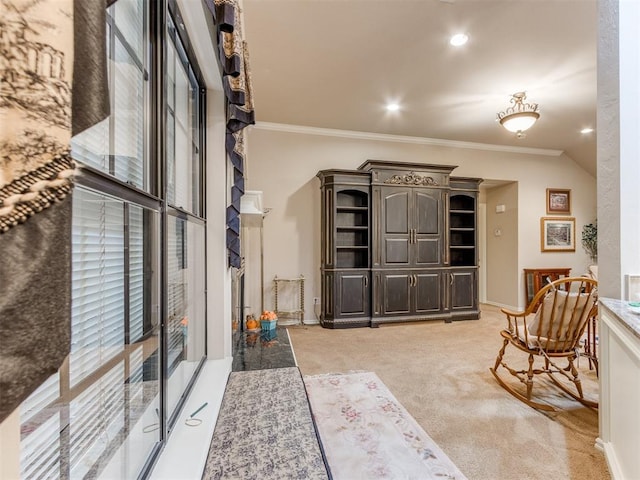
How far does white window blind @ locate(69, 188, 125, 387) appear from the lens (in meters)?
0.69

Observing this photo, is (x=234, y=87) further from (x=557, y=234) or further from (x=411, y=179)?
(x=557, y=234)

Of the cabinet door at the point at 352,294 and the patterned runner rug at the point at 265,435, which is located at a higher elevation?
the cabinet door at the point at 352,294

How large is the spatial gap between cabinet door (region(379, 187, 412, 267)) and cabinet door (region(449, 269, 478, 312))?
3.08 feet

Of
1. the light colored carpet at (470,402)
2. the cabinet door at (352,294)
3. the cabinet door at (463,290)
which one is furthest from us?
the cabinet door at (463,290)

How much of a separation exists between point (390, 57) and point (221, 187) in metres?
2.16

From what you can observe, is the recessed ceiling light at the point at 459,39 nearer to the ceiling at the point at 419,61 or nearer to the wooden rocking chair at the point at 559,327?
the ceiling at the point at 419,61

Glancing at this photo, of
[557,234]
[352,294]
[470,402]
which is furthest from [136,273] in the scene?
A: [557,234]

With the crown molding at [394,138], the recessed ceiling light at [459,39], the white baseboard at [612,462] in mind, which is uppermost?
the recessed ceiling light at [459,39]

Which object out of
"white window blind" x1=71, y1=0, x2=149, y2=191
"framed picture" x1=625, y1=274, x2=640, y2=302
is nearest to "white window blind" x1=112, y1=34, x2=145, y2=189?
"white window blind" x1=71, y1=0, x2=149, y2=191

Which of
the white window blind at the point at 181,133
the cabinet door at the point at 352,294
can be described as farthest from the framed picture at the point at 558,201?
the white window blind at the point at 181,133

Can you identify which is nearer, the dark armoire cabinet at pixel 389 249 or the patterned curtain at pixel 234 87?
the patterned curtain at pixel 234 87

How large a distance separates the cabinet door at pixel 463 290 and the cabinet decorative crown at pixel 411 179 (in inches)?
58.2

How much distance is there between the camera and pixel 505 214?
5488mm

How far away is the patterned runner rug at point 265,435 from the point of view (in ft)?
3.75
